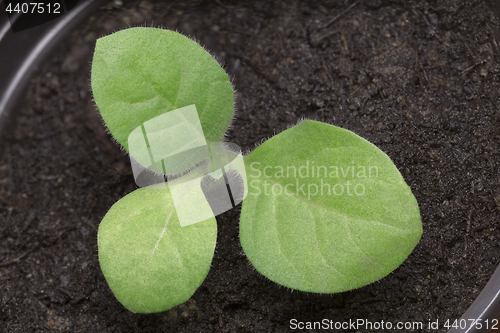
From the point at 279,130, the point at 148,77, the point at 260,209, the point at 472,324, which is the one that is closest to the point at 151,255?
the point at 260,209

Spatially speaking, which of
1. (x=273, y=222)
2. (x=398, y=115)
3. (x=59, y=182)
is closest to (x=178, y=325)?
(x=273, y=222)

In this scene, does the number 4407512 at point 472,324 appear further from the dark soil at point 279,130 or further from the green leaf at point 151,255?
the green leaf at point 151,255

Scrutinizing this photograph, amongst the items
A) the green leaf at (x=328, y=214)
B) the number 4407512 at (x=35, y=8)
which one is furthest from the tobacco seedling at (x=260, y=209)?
the number 4407512 at (x=35, y=8)

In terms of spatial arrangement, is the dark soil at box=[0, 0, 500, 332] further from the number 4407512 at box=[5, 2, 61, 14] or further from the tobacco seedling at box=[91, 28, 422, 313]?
the tobacco seedling at box=[91, 28, 422, 313]

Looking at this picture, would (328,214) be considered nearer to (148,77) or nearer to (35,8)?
(148,77)

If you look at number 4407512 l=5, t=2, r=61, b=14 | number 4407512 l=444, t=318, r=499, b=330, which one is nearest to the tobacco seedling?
number 4407512 l=444, t=318, r=499, b=330
